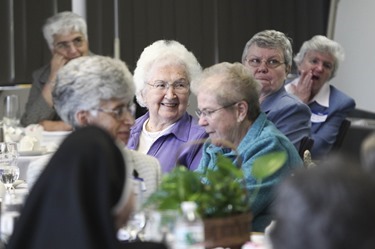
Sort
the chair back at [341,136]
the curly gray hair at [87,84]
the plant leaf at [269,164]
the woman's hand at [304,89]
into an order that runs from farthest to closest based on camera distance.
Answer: the woman's hand at [304,89], the chair back at [341,136], the curly gray hair at [87,84], the plant leaf at [269,164]

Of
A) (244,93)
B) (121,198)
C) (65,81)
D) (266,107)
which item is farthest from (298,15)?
(121,198)

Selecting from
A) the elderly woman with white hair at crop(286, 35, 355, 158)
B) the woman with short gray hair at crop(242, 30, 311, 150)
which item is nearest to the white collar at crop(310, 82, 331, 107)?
the elderly woman with white hair at crop(286, 35, 355, 158)

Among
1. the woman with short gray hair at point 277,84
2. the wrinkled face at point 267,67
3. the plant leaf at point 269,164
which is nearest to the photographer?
the plant leaf at point 269,164

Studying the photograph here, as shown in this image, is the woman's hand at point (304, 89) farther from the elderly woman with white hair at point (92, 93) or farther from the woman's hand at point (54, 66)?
the elderly woman with white hair at point (92, 93)

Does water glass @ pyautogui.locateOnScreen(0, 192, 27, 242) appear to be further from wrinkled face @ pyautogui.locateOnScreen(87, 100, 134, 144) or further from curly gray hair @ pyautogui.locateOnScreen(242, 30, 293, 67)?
curly gray hair @ pyautogui.locateOnScreen(242, 30, 293, 67)

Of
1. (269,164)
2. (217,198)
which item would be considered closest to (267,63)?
(269,164)

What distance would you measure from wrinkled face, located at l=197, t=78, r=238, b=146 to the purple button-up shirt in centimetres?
22

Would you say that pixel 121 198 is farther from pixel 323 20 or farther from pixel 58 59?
pixel 323 20

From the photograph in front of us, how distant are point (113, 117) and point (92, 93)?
0.14m

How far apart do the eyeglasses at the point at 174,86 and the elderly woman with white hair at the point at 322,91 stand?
5.80ft

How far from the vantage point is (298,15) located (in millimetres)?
9312

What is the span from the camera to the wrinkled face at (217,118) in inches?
158

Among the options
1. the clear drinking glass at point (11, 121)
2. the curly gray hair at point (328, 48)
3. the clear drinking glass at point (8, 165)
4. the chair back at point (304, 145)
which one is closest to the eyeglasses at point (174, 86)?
the chair back at point (304, 145)

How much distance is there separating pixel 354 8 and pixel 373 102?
39.7 inches
